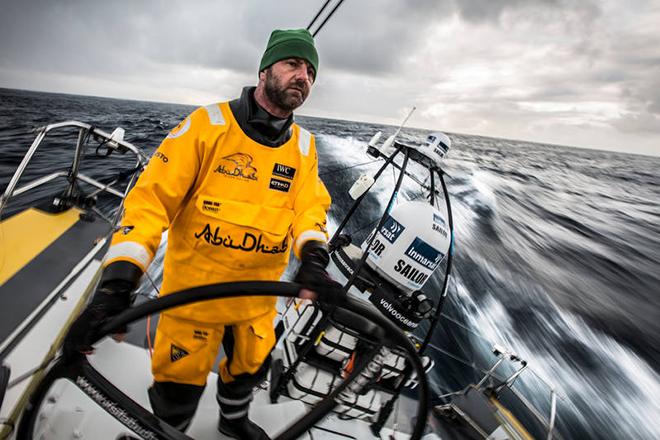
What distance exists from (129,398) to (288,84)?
128 centimetres

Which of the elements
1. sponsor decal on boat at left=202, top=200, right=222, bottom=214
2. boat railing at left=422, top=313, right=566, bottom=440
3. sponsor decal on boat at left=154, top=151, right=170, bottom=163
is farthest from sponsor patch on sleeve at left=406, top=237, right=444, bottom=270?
sponsor decal on boat at left=154, top=151, right=170, bottom=163

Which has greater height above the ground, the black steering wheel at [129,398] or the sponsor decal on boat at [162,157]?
the sponsor decal on boat at [162,157]

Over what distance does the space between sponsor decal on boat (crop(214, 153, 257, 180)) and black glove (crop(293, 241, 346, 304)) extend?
41cm

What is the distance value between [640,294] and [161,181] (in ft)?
34.5

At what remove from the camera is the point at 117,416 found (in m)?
0.85

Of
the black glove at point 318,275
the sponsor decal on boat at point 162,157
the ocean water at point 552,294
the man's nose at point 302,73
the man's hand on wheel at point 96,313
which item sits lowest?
the ocean water at point 552,294

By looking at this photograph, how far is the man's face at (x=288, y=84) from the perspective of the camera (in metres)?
1.37

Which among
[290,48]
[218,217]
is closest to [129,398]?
[218,217]

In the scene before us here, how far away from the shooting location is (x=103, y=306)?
90cm

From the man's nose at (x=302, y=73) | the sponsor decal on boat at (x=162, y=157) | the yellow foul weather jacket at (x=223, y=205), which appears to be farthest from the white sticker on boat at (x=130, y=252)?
the man's nose at (x=302, y=73)

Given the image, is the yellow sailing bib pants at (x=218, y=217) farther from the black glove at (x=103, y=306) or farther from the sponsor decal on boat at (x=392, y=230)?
the sponsor decal on boat at (x=392, y=230)

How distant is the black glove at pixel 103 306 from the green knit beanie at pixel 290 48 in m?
1.08

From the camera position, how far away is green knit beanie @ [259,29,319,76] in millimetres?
1416

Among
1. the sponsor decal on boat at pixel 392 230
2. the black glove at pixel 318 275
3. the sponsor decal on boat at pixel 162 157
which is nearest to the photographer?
the black glove at pixel 318 275
